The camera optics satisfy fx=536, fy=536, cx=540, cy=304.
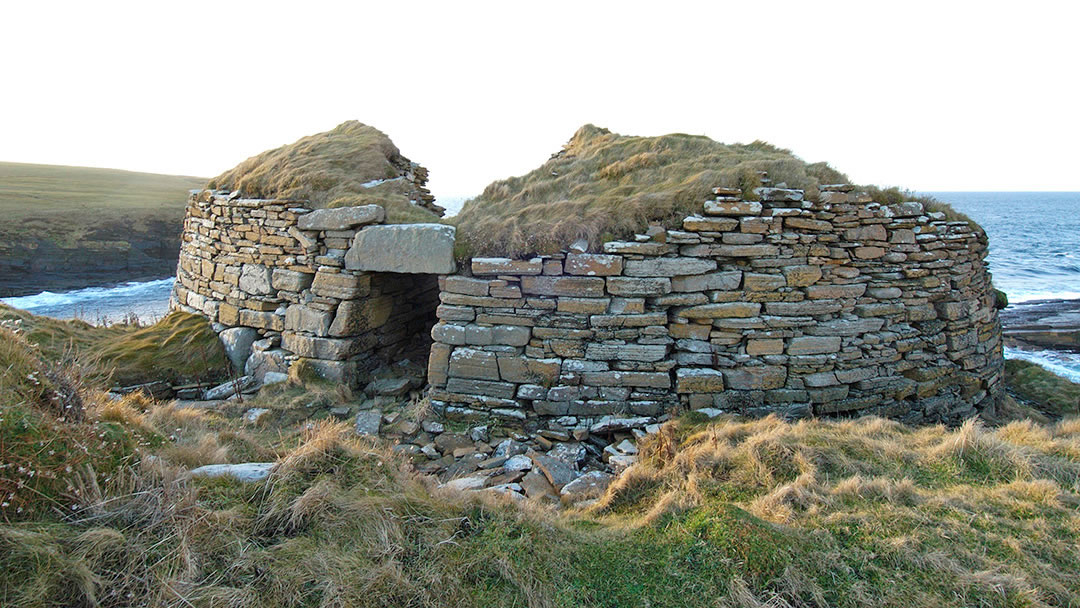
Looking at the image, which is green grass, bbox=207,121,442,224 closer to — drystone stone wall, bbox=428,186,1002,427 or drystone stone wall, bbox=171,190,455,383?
drystone stone wall, bbox=171,190,455,383

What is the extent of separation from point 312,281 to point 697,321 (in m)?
5.44

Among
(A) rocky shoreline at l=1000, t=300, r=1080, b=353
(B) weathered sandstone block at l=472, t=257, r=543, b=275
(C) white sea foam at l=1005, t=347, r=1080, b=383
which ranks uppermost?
(B) weathered sandstone block at l=472, t=257, r=543, b=275

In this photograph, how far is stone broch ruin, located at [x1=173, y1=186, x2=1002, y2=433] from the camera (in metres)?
6.45

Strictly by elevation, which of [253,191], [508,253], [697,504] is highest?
[253,191]

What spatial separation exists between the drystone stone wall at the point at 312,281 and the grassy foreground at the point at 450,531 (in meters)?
3.38

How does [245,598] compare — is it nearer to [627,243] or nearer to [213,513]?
[213,513]

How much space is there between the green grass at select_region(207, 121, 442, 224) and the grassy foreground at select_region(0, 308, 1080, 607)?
440cm

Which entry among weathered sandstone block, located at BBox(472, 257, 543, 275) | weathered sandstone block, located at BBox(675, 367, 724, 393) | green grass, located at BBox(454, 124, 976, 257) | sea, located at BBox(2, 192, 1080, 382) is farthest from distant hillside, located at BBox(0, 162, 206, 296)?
weathered sandstone block, located at BBox(675, 367, 724, 393)

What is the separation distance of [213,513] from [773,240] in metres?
6.13

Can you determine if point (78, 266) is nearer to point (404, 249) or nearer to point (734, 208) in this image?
point (404, 249)

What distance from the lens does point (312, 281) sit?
784 centimetres

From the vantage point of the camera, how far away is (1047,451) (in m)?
4.57

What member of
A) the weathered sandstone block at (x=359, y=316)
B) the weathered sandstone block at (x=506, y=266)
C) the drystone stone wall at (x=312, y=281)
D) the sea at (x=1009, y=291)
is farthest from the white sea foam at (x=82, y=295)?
the weathered sandstone block at (x=506, y=266)

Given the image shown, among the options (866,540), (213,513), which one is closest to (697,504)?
(866,540)
